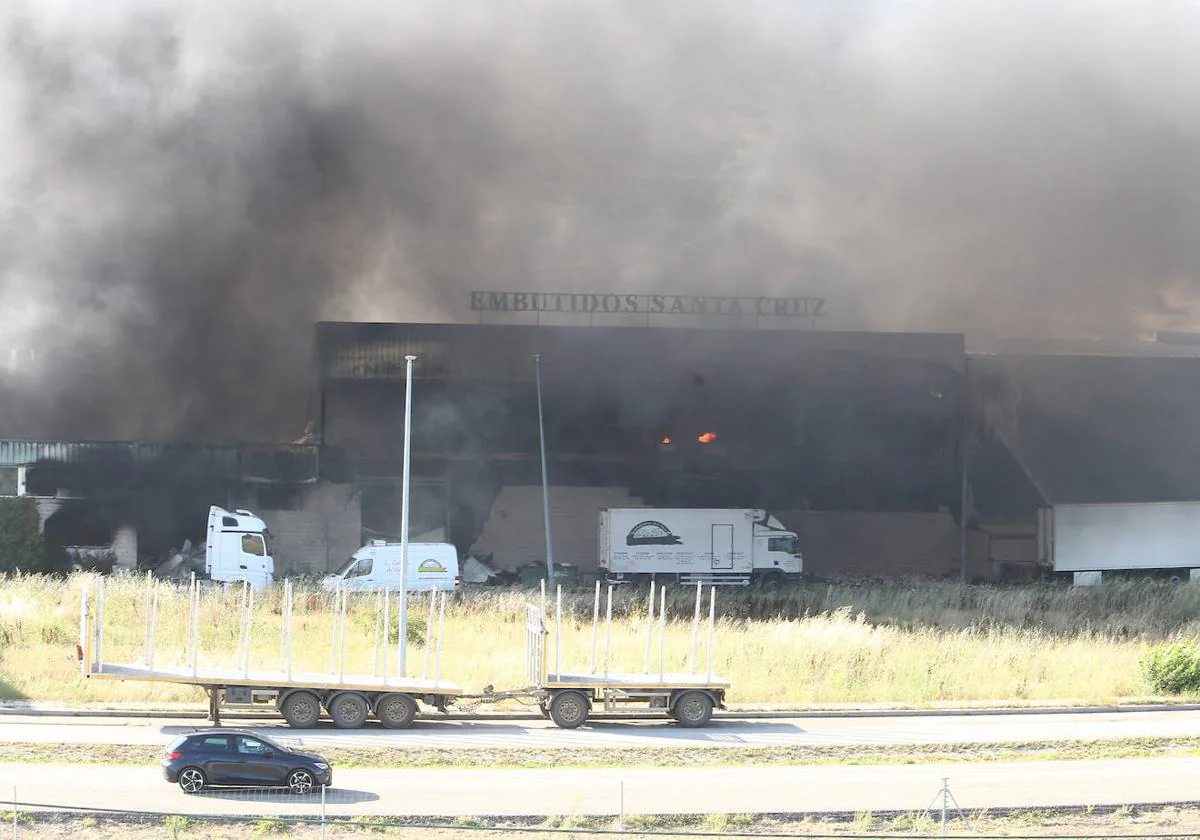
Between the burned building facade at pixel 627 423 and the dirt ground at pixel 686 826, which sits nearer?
the dirt ground at pixel 686 826

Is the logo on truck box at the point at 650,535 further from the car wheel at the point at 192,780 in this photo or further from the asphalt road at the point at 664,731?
the car wheel at the point at 192,780

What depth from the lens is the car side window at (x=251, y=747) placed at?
1750 cm

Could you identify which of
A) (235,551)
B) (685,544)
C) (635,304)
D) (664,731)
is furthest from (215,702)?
(635,304)

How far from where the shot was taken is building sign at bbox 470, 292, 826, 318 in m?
54.0

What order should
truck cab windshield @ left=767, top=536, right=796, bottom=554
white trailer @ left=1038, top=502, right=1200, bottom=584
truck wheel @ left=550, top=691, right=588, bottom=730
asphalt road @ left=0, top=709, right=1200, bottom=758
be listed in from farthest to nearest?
1. white trailer @ left=1038, top=502, right=1200, bottom=584
2. truck cab windshield @ left=767, top=536, right=796, bottom=554
3. truck wheel @ left=550, top=691, right=588, bottom=730
4. asphalt road @ left=0, top=709, right=1200, bottom=758

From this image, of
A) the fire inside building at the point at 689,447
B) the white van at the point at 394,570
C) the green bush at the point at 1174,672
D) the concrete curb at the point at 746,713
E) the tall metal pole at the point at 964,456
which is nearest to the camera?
the concrete curb at the point at 746,713

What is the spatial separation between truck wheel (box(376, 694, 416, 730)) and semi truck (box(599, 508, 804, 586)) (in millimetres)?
23397

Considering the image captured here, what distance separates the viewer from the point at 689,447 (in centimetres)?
4975

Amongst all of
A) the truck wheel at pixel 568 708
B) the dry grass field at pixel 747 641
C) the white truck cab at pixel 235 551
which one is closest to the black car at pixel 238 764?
the truck wheel at pixel 568 708

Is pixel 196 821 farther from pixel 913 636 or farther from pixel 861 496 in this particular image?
pixel 861 496

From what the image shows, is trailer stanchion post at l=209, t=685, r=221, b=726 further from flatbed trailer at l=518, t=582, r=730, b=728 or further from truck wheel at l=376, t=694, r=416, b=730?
flatbed trailer at l=518, t=582, r=730, b=728

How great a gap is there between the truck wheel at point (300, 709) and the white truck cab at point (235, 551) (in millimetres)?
19080

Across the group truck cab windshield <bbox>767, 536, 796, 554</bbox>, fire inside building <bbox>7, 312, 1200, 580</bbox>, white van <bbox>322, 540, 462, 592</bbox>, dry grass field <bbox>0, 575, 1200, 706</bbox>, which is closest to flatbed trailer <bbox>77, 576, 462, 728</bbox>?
dry grass field <bbox>0, 575, 1200, 706</bbox>

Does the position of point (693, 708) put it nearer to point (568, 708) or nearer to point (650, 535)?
point (568, 708)
